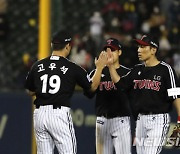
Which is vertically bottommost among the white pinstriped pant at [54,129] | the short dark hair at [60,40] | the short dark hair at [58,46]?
the white pinstriped pant at [54,129]

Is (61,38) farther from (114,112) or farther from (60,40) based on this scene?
(114,112)

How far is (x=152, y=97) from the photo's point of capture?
786 centimetres

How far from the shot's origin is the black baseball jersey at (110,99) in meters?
8.43

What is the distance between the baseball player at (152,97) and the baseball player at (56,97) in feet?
2.10

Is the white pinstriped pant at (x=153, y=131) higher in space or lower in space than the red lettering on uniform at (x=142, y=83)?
lower

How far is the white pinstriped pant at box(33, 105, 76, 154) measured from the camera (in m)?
7.37

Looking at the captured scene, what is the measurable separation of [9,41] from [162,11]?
2.92 metres

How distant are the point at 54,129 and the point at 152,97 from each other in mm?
1249

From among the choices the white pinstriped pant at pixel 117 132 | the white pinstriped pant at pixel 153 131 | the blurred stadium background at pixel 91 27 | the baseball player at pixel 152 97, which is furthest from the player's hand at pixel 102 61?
the blurred stadium background at pixel 91 27

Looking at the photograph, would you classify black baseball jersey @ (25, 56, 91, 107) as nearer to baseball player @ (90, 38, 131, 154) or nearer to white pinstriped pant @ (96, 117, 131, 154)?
baseball player @ (90, 38, 131, 154)

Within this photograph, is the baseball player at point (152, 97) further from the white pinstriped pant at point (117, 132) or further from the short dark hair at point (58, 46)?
the short dark hair at point (58, 46)

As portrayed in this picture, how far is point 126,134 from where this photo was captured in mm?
8461

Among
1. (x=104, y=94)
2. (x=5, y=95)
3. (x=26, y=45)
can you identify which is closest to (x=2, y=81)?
(x=5, y=95)

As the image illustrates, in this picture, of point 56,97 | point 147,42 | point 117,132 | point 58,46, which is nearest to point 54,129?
point 56,97
